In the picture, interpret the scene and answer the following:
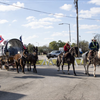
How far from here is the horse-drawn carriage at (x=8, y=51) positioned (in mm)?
13477

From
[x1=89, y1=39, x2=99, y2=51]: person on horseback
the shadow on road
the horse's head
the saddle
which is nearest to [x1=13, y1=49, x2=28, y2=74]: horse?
the horse's head

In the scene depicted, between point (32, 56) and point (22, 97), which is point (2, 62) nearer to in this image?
point (32, 56)

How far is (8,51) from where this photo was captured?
1440 centimetres

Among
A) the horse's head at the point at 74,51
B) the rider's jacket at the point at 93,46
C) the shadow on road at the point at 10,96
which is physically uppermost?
the rider's jacket at the point at 93,46

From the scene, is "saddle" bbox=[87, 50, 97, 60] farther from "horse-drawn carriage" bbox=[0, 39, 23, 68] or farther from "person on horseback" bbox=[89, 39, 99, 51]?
"horse-drawn carriage" bbox=[0, 39, 23, 68]

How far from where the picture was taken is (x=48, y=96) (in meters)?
5.86

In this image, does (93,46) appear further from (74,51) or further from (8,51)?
(8,51)

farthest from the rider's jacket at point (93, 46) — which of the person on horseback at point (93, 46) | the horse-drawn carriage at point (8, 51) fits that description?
the horse-drawn carriage at point (8, 51)

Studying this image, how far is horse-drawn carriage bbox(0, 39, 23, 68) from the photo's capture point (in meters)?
13.5

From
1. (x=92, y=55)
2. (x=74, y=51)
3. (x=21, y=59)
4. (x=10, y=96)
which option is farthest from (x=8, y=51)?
(x=10, y=96)

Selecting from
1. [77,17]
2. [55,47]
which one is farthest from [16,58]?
[55,47]

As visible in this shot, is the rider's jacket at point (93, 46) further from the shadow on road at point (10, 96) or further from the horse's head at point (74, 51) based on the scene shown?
the shadow on road at point (10, 96)

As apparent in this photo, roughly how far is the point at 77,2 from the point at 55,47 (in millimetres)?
83587

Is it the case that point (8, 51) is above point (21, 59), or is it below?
above
